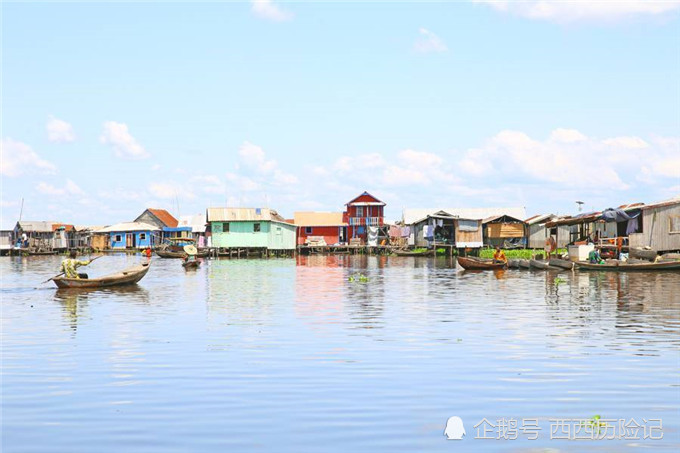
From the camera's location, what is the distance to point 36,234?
346 ft

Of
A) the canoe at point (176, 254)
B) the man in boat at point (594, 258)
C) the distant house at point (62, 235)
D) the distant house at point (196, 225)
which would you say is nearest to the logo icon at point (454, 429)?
the man in boat at point (594, 258)

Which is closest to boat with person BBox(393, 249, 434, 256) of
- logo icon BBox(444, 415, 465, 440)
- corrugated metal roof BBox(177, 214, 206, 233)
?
corrugated metal roof BBox(177, 214, 206, 233)

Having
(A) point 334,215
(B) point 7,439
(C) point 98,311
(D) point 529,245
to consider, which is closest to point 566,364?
(B) point 7,439

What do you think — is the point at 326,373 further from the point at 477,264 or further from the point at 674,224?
the point at 674,224

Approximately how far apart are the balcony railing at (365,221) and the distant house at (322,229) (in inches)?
93.4

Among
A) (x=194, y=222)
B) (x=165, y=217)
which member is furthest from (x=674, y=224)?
(x=165, y=217)

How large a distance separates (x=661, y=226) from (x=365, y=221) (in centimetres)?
4978

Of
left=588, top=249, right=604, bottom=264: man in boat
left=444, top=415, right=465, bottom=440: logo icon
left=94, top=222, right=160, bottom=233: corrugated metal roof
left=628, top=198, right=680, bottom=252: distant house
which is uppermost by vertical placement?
left=94, top=222, right=160, bottom=233: corrugated metal roof

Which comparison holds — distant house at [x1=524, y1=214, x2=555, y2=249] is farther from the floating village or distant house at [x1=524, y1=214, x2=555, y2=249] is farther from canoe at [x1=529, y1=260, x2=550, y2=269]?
canoe at [x1=529, y1=260, x2=550, y2=269]

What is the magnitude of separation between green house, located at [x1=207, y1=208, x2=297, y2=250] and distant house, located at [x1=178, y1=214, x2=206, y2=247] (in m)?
20.6

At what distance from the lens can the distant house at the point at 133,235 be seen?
101562 millimetres

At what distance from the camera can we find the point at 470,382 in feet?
38.7

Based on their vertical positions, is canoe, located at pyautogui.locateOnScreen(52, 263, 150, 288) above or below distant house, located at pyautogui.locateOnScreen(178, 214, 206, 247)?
below

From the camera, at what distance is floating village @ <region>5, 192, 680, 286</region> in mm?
44438
